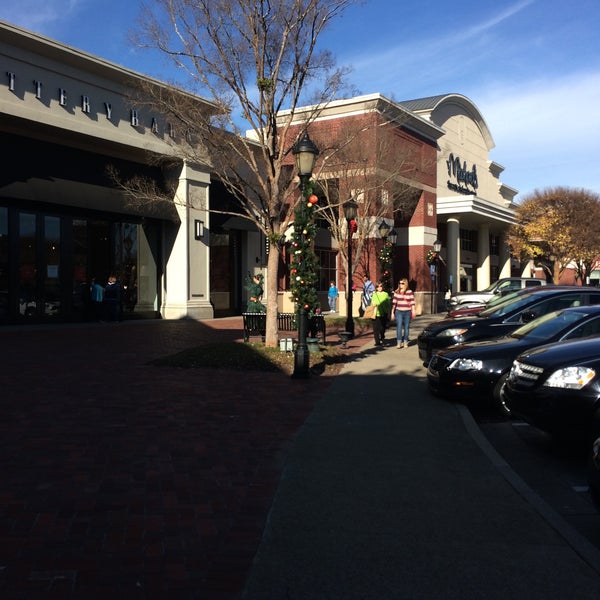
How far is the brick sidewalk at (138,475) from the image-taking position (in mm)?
3598

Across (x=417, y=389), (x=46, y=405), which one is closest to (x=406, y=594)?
(x=46, y=405)

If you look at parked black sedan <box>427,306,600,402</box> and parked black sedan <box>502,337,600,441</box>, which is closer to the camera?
parked black sedan <box>502,337,600,441</box>

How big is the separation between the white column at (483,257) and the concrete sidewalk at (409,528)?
135ft

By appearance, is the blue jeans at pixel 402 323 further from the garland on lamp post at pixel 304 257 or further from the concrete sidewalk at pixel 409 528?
the concrete sidewalk at pixel 409 528

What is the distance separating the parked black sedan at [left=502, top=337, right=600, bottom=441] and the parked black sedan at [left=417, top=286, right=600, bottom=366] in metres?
4.29

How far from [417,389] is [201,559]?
21.9ft

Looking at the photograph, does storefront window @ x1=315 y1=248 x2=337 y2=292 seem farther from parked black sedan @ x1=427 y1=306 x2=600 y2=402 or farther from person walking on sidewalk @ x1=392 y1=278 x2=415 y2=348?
parked black sedan @ x1=427 y1=306 x2=600 y2=402

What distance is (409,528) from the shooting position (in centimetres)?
432

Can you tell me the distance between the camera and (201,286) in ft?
80.3

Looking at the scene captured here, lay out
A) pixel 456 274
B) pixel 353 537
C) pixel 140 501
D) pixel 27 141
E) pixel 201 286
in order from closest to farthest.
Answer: pixel 353 537
pixel 140 501
pixel 27 141
pixel 201 286
pixel 456 274

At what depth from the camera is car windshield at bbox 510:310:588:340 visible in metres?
8.52

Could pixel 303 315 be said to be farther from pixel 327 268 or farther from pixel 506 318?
pixel 327 268

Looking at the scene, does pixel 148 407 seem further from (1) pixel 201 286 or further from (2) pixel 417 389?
(1) pixel 201 286

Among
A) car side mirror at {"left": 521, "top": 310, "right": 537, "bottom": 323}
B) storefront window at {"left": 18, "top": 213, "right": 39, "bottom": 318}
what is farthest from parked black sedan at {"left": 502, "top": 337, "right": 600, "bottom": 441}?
storefront window at {"left": 18, "top": 213, "right": 39, "bottom": 318}
